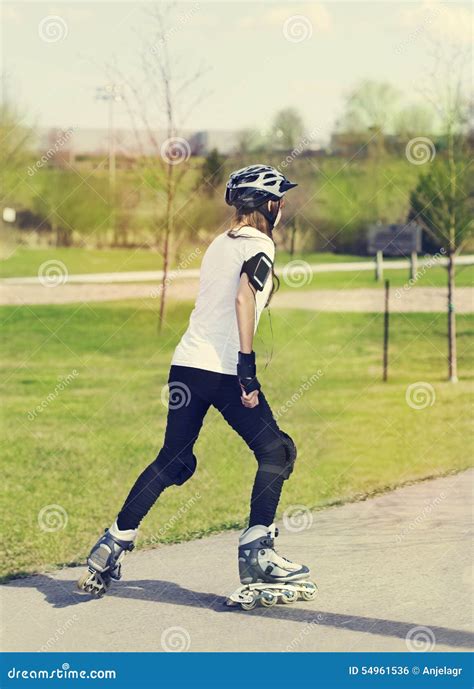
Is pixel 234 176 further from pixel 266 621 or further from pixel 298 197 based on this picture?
pixel 298 197

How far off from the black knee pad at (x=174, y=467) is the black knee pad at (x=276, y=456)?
32 centimetres

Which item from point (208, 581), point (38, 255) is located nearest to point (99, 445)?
point (208, 581)

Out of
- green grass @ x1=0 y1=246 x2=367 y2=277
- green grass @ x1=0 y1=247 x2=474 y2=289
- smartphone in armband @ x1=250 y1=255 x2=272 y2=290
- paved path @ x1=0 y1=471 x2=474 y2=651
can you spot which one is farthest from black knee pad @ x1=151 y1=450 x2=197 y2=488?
green grass @ x1=0 y1=246 x2=367 y2=277

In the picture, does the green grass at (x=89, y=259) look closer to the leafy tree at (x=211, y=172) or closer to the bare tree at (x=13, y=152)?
the bare tree at (x=13, y=152)

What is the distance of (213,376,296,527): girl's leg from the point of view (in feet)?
18.8

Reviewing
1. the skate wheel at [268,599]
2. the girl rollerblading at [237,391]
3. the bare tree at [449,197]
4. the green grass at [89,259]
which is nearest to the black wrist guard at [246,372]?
the girl rollerblading at [237,391]

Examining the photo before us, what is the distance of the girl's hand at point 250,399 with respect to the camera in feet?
18.5

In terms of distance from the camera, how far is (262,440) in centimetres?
574

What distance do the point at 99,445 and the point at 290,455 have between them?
20.5 feet

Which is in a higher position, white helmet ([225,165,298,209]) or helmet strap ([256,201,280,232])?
white helmet ([225,165,298,209])

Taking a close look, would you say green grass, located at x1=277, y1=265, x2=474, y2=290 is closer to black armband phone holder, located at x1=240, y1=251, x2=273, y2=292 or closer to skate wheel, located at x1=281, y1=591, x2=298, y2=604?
skate wheel, located at x1=281, y1=591, x2=298, y2=604

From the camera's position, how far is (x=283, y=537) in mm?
7203

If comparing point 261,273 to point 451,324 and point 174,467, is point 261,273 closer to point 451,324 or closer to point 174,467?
point 174,467

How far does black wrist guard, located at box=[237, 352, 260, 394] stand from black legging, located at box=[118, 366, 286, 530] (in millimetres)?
102
